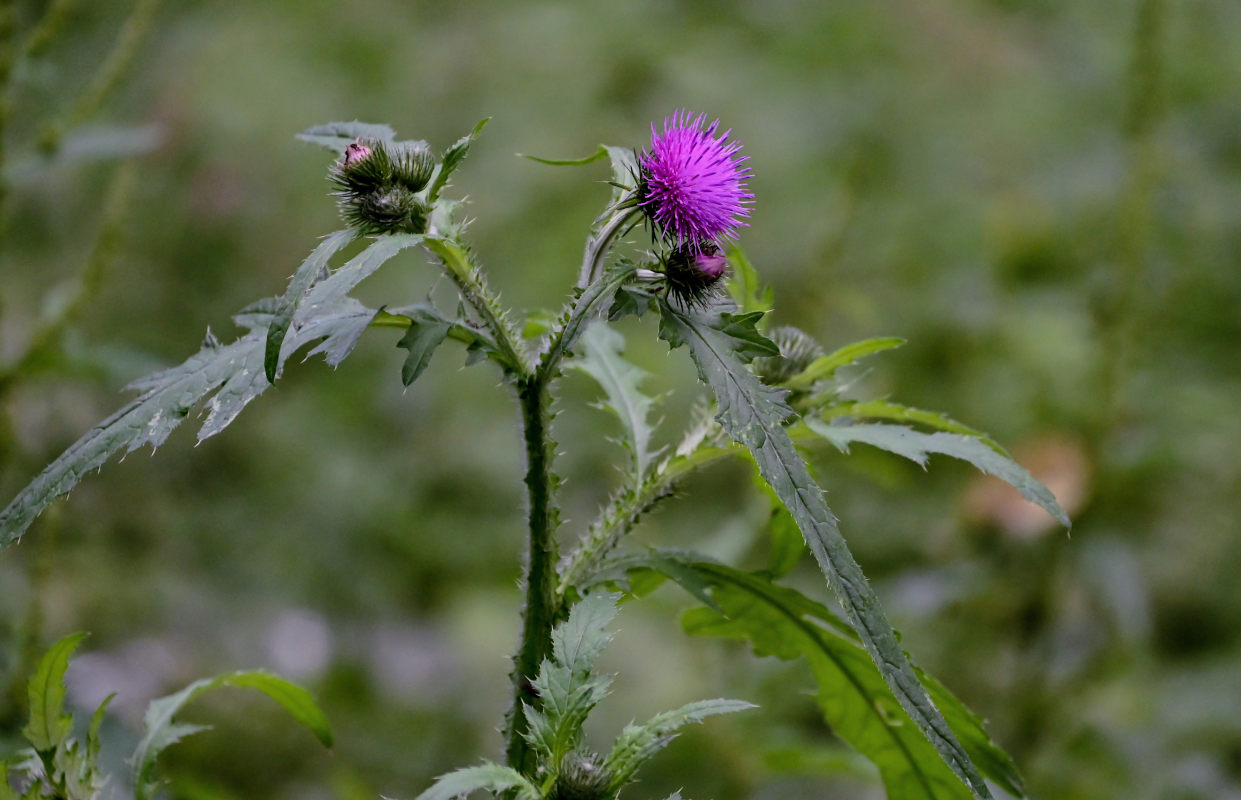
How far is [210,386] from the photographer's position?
97 centimetres

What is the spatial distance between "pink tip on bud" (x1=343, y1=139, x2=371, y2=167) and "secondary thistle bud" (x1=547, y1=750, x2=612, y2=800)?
2.07 feet

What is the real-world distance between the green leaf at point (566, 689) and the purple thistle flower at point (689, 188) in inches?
16.2

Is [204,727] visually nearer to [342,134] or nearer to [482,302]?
[482,302]

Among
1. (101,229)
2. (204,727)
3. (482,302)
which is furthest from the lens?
(101,229)

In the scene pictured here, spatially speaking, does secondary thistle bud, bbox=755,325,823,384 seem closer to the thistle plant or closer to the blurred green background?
the thistle plant

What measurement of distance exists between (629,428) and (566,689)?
0.39 metres

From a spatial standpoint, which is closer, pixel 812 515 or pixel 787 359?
pixel 812 515

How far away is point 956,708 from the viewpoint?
1.16 m

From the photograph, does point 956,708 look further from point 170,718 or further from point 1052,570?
point 1052,570

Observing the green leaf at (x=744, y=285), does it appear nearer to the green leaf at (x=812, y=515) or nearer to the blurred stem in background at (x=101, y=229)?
the green leaf at (x=812, y=515)

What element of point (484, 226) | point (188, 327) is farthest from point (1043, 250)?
point (188, 327)

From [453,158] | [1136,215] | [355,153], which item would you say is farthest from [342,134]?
[1136,215]

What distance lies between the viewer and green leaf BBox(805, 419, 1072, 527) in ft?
3.58

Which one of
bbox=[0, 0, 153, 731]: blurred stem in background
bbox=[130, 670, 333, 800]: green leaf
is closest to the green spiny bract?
bbox=[130, 670, 333, 800]: green leaf
